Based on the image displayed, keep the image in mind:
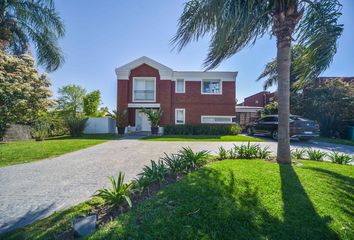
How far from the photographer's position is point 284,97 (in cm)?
514

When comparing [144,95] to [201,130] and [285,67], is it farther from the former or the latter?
[285,67]

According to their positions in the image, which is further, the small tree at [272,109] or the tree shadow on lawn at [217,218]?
the small tree at [272,109]

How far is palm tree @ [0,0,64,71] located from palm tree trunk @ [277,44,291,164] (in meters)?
10.6

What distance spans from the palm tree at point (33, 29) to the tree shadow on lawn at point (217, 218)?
10871 mm

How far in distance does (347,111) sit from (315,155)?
11656 millimetres

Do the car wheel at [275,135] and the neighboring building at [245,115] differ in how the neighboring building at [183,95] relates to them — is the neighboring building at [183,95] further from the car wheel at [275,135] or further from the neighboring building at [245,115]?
the car wheel at [275,135]

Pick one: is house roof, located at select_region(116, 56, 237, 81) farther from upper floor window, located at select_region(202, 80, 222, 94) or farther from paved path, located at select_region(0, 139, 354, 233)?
paved path, located at select_region(0, 139, 354, 233)

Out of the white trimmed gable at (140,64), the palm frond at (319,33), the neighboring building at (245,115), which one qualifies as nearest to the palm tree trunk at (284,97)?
the palm frond at (319,33)

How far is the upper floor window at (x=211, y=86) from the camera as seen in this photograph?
18.9m

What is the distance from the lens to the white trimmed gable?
58.5 ft

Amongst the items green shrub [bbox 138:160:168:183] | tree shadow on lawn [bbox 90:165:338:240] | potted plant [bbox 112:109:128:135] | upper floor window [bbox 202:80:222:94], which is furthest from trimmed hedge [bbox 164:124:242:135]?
tree shadow on lawn [bbox 90:165:338:240]

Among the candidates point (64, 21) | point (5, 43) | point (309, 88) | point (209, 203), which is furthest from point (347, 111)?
point (5, 43)

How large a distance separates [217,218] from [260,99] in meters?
31.6

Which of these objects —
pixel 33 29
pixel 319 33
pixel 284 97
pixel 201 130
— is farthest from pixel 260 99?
pixel 33 29
